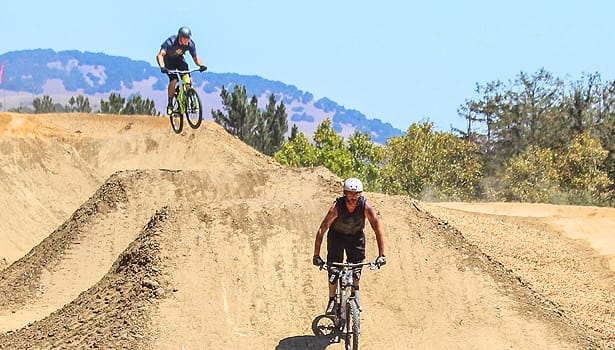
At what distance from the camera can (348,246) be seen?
34.9 ft

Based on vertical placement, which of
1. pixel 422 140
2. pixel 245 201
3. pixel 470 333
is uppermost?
pixel 422 140

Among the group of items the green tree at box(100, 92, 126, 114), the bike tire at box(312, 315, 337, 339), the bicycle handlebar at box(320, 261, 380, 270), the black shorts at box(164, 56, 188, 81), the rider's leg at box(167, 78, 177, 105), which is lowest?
the bike tire at box(312, 315, 337, 339)

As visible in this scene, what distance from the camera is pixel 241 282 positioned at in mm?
12320

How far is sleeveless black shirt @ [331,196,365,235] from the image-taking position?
10.3m

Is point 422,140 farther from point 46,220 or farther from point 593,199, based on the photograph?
point 46,220

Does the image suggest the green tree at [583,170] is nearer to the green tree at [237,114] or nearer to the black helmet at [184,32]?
the green tree at [237,114]

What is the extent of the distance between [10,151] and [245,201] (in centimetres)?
1604

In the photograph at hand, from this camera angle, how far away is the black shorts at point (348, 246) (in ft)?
34.9

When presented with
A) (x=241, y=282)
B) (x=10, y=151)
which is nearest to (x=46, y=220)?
(x=10, y=151)

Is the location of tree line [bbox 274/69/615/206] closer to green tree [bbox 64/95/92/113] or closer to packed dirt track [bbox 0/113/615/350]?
packed dirt track [bbox 0/113/615/350]

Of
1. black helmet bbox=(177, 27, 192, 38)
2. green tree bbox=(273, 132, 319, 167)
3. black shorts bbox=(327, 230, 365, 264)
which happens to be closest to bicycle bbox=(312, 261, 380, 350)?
black shorts bbox=(327, 230, 365, 264)

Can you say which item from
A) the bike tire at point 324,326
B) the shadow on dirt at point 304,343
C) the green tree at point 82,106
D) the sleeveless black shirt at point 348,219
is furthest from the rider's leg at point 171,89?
the green tree at point 82,106

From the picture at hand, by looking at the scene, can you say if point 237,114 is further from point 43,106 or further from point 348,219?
point 348,219

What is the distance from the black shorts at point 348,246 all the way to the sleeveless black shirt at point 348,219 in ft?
0.28
